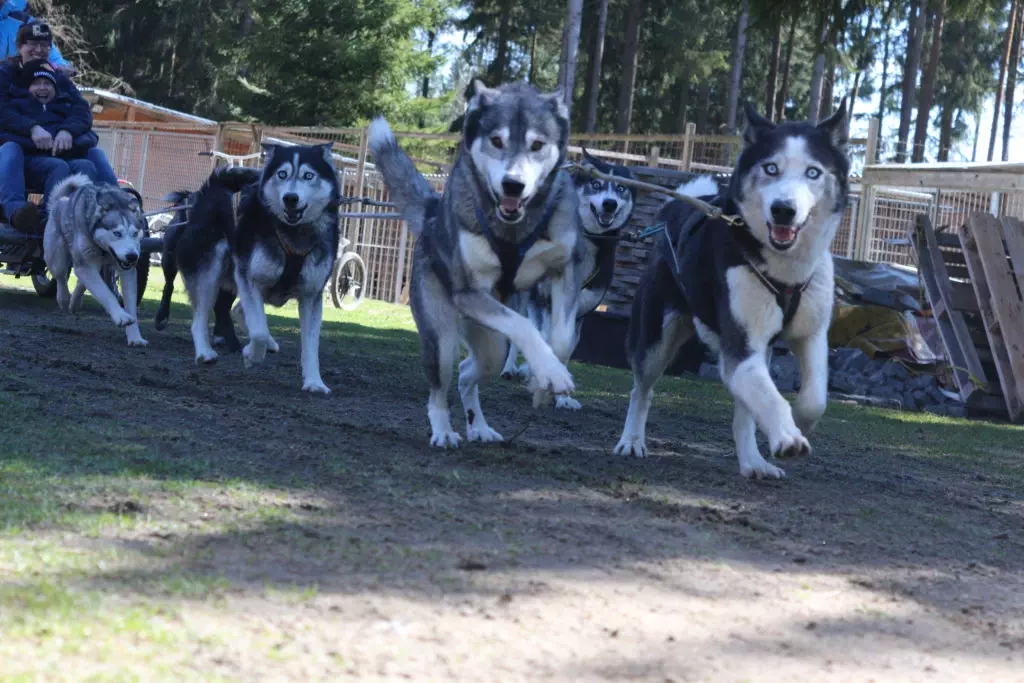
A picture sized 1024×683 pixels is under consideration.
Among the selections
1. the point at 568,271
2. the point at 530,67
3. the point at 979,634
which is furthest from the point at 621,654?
the point at 530,67

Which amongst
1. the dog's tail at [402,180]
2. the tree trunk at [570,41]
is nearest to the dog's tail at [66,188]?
the dog's tail at [402,180]

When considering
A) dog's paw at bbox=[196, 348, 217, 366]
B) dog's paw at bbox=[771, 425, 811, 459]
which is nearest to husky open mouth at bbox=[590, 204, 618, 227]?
dog's paw at bbox=[196, 348, 217, 366]

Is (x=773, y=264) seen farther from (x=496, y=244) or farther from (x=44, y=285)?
(x=44, y=285)

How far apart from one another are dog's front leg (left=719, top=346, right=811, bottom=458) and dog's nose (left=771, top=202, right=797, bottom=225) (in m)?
0.54

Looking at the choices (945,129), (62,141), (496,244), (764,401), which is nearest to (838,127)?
(764,401)

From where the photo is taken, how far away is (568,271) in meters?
5.54

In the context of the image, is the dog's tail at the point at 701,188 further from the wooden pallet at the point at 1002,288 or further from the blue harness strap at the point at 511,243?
the wooden pallet at the point at 1002,288

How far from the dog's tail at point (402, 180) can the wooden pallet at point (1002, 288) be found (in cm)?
675

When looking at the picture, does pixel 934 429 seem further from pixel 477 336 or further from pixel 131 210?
pixel 131 210

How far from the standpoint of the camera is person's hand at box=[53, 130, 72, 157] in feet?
33.4

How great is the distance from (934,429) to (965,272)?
345 cm

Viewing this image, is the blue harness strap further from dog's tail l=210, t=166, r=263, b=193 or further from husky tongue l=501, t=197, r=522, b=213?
dog's tail l=210, t=166, r=263, b=193

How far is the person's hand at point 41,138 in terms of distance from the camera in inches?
397

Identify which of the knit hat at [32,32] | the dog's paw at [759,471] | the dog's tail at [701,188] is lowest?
the dog's paw at [759,471]
